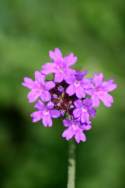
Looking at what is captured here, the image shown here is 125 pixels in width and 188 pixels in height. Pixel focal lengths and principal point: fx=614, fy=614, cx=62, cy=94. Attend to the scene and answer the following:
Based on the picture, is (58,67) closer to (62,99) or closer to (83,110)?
(62,99)

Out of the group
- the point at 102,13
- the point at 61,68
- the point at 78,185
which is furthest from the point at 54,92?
the point at 102,13

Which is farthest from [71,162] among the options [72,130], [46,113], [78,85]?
[78,85]

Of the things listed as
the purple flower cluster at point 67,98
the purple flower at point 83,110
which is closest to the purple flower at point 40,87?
the purple flower cluster at point 67,98

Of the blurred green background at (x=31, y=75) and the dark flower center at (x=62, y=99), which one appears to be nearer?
the dark flower center at (x=62, y=99)

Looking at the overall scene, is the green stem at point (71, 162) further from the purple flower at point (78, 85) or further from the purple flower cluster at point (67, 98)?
the purple flower at point (78, 85)

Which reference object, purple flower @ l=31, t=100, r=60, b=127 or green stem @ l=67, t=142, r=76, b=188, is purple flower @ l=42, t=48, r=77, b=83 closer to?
purple flower @ l=31, t=100, r=60, b=127

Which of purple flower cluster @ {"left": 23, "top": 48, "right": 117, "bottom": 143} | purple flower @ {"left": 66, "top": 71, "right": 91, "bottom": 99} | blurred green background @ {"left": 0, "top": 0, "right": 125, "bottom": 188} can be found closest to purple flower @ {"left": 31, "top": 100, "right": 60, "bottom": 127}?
purple flower cluster @ {"left": 23, "top": 48, "right": 117, "bottom": 143}

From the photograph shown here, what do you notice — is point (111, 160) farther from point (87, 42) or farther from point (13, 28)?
point (13, 28)
